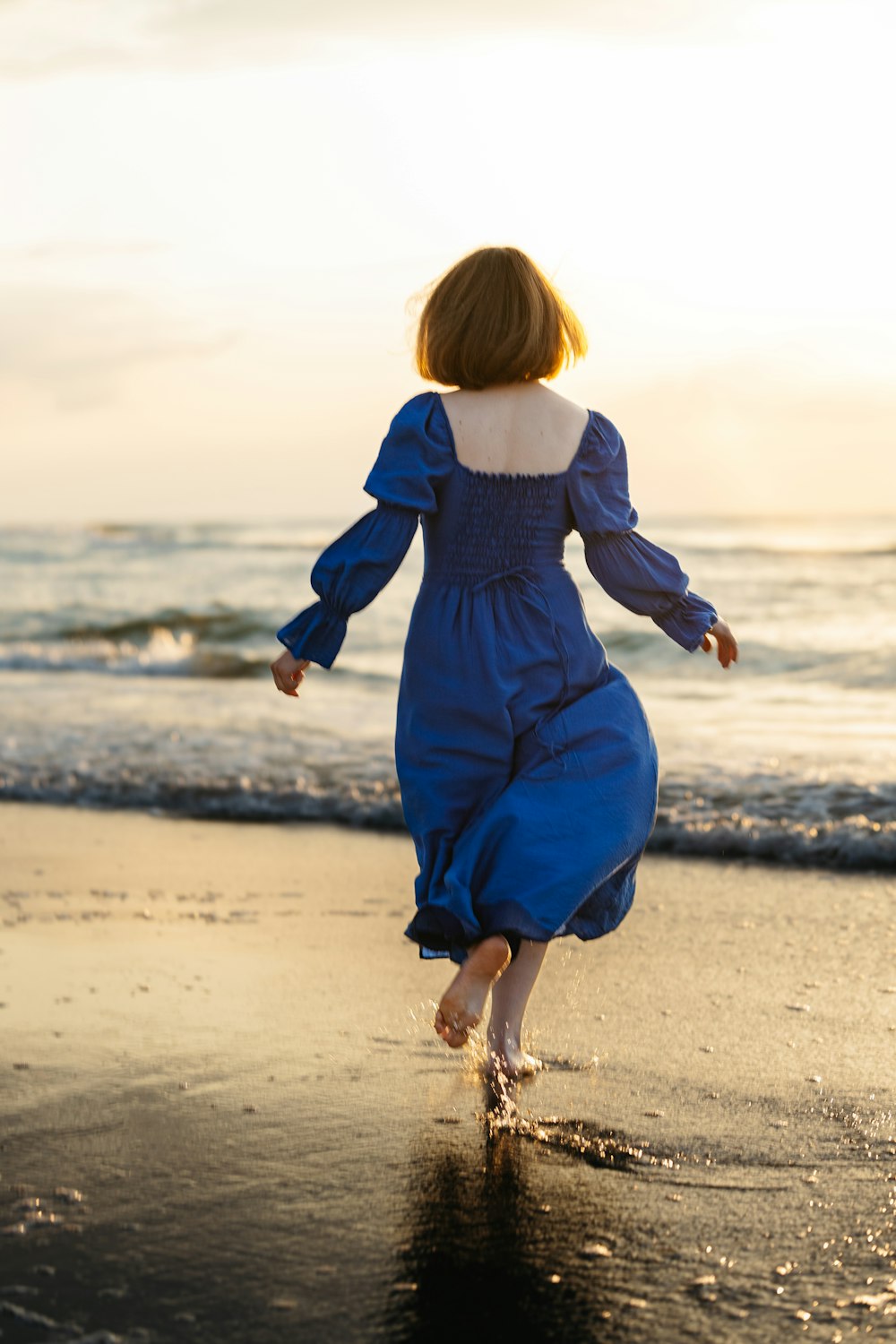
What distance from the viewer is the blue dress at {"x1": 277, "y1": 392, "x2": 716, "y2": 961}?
3.24 m

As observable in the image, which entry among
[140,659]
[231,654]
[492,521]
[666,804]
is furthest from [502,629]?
[140,659]

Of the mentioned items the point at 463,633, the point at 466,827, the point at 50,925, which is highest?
the point at 463,633

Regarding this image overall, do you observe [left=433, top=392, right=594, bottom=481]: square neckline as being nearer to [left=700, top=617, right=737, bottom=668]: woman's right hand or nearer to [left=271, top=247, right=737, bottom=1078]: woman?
[left=271, top=247, right=737, bottom=1078]: woman

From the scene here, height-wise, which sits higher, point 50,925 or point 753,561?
point 753,561

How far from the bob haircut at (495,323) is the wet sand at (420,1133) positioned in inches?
62.3

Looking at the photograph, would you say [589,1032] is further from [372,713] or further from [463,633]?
[372,713]

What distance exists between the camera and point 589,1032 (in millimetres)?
3785

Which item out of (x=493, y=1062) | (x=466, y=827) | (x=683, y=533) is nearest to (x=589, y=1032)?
(x=493, y=1062)

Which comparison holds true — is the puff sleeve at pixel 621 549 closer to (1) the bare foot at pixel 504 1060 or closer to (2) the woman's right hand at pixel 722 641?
(2) the woman's right hand at pixel 722 641

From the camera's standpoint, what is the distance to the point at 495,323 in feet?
10.7

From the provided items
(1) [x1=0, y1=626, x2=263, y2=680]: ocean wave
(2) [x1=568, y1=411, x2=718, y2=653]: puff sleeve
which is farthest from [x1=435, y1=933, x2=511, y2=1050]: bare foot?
(1) [x1=0, y1=626, x2=263, y2=680]: ocean wave

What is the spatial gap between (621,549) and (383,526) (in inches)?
21.7

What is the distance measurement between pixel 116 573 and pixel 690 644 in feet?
86.7

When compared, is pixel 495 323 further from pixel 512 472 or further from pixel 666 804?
pixel 666 804
